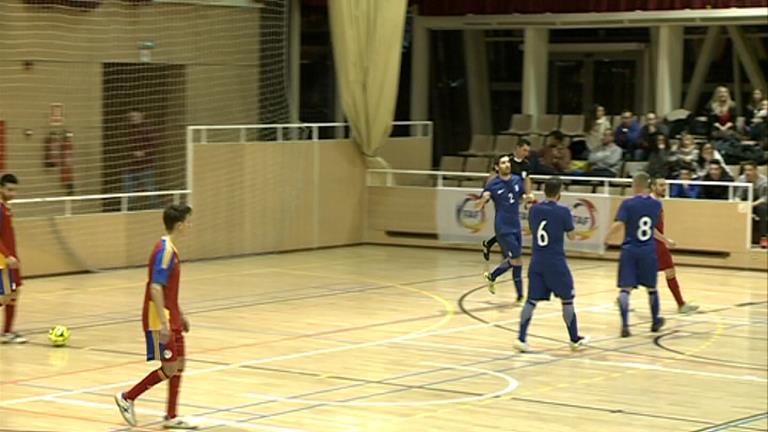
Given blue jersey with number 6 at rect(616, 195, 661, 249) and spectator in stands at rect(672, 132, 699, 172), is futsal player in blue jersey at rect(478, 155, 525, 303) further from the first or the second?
spectator in stands at rect(672, 132, 699, 172)

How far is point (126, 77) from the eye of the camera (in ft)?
79.2

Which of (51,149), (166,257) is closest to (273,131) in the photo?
(51,149)

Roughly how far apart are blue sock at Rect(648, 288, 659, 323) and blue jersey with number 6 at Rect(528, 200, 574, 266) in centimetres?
211

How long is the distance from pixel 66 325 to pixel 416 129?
52.1 ft

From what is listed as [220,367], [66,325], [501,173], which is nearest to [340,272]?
[501,173]

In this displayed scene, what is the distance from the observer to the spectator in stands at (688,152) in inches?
1024

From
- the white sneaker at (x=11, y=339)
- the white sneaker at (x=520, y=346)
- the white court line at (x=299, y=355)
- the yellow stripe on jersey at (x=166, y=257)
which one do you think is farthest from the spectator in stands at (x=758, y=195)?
the yellow stripe on jersey at (x=166, y=257)

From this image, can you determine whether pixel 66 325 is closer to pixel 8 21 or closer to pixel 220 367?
pixel 220 367

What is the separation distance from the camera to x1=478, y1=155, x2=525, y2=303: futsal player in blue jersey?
18562mm

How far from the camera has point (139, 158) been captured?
24.1 meters

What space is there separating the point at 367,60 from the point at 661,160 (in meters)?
5.74

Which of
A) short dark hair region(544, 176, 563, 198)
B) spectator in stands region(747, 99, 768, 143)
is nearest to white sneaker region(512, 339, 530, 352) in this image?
short dark hair region(544, 176, 563, 198)

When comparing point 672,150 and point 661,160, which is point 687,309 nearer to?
point 661,160

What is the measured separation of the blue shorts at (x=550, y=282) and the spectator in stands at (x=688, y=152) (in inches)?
458
